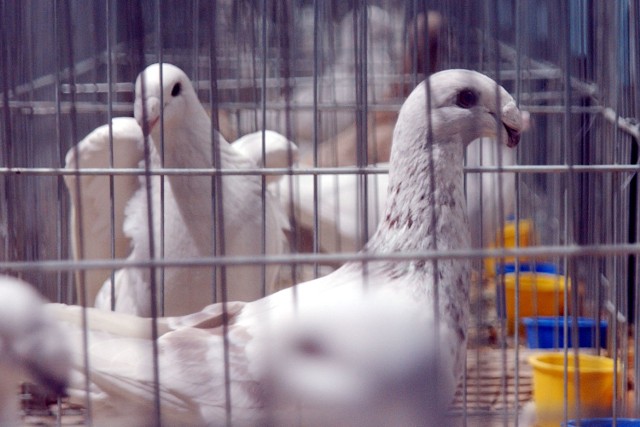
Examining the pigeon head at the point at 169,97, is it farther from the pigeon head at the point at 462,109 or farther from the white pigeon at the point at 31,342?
the white pigeon at the point at 31,342

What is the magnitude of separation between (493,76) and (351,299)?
2137mm

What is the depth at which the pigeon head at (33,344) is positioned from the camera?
0.88 m

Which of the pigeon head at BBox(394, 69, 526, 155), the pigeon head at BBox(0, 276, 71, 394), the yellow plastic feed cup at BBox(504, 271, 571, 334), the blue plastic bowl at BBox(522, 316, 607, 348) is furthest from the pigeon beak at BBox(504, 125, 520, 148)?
the yellow plastic feed cup at BBox(504, 271, 571, 334)

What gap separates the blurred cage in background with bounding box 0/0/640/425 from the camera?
166 centimetres

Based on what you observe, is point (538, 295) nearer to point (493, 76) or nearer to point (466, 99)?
point (493, 76)

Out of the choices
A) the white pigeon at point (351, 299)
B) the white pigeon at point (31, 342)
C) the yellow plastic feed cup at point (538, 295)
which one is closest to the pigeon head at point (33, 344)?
the white pigeon at point (31, 342)

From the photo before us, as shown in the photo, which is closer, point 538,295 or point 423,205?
point 423,205

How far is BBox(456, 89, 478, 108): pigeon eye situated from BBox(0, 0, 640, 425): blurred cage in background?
0.09 m

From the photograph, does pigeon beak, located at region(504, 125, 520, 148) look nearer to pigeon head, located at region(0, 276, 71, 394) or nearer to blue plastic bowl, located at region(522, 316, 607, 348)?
pigeon head, located at region(0, 276, 71, 394)

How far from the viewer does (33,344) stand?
2.89ft

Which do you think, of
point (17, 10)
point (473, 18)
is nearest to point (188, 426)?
point (17, 10)

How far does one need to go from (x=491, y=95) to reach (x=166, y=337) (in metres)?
0.66

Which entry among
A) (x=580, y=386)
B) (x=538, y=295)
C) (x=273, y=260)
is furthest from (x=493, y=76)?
(x=273, y=260)

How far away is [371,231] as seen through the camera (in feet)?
9.09
